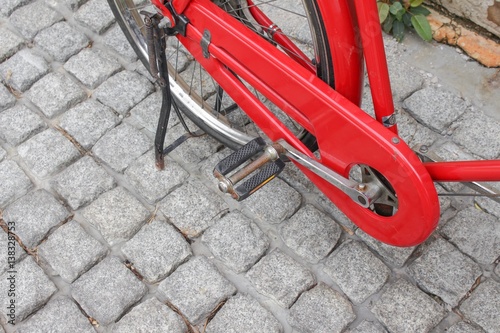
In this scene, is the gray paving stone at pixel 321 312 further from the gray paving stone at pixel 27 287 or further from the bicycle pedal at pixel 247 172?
the gray paving stone at pixel 27 287

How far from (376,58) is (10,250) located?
164 centimetres

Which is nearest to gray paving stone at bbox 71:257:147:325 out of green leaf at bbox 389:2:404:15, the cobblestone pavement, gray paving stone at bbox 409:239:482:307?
the cobblestone pavement

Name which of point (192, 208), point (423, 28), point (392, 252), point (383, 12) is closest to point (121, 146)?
point (192, 208)

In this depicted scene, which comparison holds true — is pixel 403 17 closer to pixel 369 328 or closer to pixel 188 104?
pixel 188 104

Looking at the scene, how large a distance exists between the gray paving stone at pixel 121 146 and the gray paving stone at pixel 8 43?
77 cm

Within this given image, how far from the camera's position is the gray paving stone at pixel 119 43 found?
130 inches

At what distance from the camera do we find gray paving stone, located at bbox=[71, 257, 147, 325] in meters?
2.53

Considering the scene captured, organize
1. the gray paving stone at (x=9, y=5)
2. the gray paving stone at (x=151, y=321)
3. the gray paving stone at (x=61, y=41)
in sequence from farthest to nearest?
the gray paving stone at (x=9, y=5)
the gray paving stone at (x=61, y=41)
the gray paving stone at (x=151, y=321)

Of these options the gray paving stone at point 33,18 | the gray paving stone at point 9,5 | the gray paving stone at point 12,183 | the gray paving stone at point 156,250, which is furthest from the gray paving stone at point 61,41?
the gray paving stone at point 156,250

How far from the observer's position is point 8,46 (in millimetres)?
3354

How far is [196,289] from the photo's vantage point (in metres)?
2.56

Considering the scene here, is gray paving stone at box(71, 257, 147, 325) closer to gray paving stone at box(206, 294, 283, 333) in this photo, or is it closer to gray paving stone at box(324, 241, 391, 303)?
gray paving stone at box(206, 294, 283, 333)

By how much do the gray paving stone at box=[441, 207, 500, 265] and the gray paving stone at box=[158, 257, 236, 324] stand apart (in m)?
0.89

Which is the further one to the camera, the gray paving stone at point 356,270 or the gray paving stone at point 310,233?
the gray paving stone at point 310,233
